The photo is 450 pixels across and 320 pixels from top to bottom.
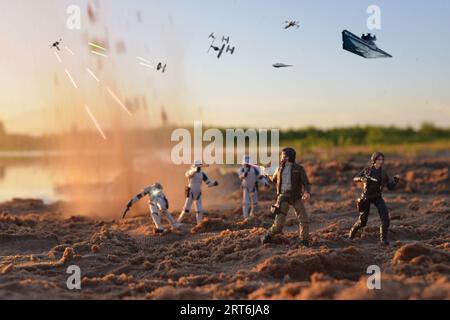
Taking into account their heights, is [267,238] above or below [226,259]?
above

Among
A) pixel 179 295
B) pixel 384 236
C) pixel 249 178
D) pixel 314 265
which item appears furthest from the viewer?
pixel 249 178

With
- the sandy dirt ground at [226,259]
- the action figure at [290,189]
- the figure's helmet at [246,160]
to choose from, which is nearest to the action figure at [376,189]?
the sandy dirt ground at [226,259]

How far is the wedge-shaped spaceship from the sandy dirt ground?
4.32 metres

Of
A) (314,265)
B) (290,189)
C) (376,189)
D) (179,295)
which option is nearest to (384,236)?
(376,189)

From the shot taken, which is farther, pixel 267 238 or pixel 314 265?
pixel 267 238

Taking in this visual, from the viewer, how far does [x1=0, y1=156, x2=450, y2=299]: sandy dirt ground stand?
30.8ft

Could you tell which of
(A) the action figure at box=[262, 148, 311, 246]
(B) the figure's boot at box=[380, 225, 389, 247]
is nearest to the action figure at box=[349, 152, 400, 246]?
(B) the figure's boot at box=[380, 225, 389, 247]

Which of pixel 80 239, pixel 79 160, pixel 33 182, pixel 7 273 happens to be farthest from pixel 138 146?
pixel 33 182

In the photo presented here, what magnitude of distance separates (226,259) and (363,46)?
5796mm

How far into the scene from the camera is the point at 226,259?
12508mm

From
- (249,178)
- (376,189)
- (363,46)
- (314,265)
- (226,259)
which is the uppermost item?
(363,46)

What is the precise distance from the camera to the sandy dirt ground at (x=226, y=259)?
938 centimetres

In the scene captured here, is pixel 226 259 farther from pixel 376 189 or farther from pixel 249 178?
pixel 249 178

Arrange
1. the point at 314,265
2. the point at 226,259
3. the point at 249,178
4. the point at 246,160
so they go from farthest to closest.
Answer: the point at 249,178
the point at 246,160
the point at 226,259
the point at 314,265
